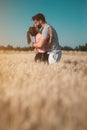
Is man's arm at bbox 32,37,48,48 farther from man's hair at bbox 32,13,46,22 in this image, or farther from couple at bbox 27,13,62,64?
man's hair at bbox 32,13,46,22

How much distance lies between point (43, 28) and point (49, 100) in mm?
3168

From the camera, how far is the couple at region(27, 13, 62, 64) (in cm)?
453

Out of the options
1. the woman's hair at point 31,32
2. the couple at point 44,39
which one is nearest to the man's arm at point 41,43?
the couple at point 44,39

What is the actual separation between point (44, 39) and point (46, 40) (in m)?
0.09

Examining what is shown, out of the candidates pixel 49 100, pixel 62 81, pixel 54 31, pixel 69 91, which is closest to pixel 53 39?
pixel 54 31

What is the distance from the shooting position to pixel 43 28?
4605mm

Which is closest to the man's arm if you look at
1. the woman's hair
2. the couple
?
the couple

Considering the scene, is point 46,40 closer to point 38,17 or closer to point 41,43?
point 41,43

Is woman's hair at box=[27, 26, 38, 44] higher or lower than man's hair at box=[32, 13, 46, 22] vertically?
lower

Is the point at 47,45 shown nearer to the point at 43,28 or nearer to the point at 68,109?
the point at 43,28

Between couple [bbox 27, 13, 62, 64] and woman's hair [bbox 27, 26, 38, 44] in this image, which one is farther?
woman's hair [bbox 27, 26, 38, 44]

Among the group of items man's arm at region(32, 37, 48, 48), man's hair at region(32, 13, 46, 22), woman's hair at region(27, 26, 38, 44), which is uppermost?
man's hair at region(32, 13, 46, 22)

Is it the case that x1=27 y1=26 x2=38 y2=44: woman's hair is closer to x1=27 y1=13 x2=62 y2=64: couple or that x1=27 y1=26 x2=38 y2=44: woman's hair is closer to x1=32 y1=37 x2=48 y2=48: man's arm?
x1=27 y1=13 x2=62 y2=64: couple

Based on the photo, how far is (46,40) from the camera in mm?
4590
